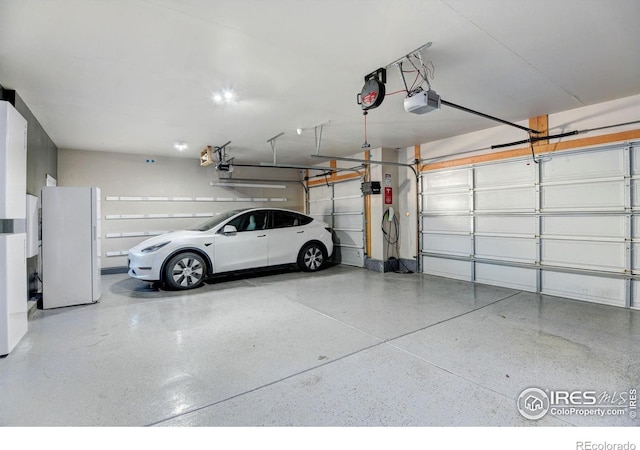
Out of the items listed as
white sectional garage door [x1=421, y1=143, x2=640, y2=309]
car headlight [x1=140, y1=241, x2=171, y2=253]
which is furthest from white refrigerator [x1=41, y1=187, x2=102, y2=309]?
white sectional garage door [x1=421, y1=143, x2=640, y2=309]

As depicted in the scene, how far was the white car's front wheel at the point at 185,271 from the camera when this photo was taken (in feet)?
17.0

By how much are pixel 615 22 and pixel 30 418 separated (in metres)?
5.04

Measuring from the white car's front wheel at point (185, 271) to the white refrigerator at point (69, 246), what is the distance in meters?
1.02

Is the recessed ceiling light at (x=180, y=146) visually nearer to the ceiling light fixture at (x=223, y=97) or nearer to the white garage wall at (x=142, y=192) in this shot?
the white garage wall at (x=142, y=192)

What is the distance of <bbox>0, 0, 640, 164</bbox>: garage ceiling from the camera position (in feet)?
7.52

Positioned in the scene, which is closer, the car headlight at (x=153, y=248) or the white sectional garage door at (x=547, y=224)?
the white sectional garage door at (x=547, y=224)

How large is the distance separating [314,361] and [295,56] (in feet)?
9.14

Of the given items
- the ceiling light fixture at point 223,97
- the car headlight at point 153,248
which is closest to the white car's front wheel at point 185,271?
the car headlight at point 153,248

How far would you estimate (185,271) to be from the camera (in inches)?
209

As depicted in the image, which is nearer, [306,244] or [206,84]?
[206,84]

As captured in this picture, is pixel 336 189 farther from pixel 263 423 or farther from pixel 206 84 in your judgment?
pixel 263 423

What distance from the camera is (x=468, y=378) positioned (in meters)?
2.32

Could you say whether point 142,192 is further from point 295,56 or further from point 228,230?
point 295,56
